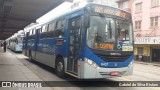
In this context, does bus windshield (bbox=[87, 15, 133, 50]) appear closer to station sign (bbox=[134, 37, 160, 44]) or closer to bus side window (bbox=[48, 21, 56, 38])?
bus side window (bbox=[48, 21, 56, 38])

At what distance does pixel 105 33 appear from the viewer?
34.2ft

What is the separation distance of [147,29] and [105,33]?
27878 mm

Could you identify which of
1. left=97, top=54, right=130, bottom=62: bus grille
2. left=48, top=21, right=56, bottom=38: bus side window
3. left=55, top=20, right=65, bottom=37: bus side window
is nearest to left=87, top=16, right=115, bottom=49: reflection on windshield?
left=97, top=54, right=130, bottom=62: bus grille

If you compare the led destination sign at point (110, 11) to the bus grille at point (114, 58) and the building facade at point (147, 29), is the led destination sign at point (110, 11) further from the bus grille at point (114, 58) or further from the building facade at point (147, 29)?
the building facade at point (147, 29)

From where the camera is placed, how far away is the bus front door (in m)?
10.8

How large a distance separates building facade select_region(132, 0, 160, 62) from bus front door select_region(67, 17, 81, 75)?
2349 centimetres

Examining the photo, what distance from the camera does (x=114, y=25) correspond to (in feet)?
35.1

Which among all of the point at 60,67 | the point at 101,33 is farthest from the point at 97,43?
the point at 60,67

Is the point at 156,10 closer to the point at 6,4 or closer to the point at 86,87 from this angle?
the point at 6,4

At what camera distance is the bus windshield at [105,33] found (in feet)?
33.5

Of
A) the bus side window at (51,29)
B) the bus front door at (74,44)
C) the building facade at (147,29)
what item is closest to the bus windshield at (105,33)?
the bus front door at (74,44)

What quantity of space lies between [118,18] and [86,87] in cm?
315

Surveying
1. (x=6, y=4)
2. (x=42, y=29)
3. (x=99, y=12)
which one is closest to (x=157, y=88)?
(x=99, y=12)

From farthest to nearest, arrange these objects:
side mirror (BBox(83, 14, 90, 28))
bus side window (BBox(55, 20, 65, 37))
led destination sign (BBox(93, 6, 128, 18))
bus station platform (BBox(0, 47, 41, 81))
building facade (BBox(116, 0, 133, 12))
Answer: building facade (BBox(116, 0, 133, 12)) → bus side window (BBox(55, 20, 65, 37)) → bus station platform (BBox(0, 47, 41, 81)) → led destination sign (BBox(93, 6, 128, 18)) → side mirror (BBox(83, 14, 90, 28))
